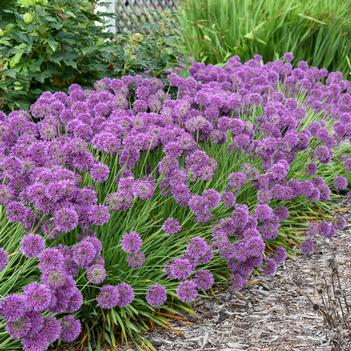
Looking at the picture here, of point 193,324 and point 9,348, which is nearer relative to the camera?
point 9,348

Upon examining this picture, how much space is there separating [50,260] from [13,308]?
21 centimetres

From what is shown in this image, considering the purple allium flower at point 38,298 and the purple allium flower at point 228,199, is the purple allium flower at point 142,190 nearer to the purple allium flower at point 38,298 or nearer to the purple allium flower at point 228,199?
the purple allium flower at point 228,199

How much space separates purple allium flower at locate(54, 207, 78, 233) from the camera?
7.18ft

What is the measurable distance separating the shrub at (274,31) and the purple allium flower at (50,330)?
14.1ft

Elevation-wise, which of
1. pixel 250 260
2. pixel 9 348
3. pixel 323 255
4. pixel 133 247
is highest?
pixel 133 247

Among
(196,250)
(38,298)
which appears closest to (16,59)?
(196,250)

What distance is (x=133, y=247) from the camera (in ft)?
7.80

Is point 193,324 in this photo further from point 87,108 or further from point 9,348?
point 87,108

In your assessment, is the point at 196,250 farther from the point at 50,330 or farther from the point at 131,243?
the point at 50,330

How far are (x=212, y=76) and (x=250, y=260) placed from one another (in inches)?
84.9

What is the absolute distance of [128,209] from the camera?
114 inches

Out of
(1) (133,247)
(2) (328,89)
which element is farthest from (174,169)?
(2) (328,89)

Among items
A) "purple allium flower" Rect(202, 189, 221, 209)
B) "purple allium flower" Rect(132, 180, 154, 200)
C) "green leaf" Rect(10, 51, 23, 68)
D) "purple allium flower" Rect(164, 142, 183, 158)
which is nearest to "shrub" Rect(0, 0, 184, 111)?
"green leaf" Rect(10, 51, 23, 68)

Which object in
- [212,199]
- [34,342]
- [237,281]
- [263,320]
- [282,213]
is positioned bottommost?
[263,320]
